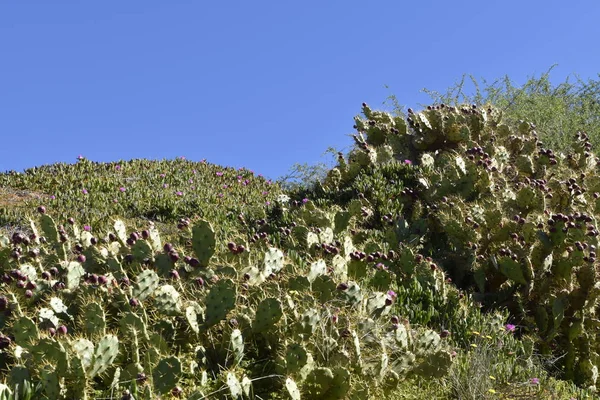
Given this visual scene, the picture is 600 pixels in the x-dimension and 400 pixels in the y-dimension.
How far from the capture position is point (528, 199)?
9609mm

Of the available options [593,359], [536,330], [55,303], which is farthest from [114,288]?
[593,359]

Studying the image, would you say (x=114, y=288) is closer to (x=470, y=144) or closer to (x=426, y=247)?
(x=426, y=247)

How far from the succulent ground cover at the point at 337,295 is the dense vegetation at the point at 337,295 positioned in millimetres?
19

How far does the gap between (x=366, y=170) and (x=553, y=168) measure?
3.35m

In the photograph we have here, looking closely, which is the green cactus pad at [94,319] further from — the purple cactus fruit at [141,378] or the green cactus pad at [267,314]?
the green cactus pad at [267,314]

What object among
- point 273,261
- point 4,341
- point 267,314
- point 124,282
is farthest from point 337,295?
point 4,341

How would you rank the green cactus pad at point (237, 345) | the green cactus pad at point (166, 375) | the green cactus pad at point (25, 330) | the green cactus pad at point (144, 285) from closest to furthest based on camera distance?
the green cactus pad at point (166, 375)
the green cactus pad at point (25, 330)
the green cactus pad at point (237, 345)
the green cactus pad at point (144, 285)

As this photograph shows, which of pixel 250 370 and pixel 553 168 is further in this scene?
pixel 553 168

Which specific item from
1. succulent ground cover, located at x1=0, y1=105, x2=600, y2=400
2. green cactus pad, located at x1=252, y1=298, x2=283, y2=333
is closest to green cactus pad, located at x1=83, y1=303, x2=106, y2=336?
succulent ground cover, located at x1=0, y1=105, x2=600, y2=400

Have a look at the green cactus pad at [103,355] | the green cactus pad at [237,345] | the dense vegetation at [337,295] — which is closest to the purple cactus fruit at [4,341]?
the dense vegetation at [337,295]

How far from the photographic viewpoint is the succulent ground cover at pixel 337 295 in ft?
17.1

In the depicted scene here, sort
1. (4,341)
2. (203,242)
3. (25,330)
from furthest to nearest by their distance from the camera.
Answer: (203,242) → (4,341) → (25,330)

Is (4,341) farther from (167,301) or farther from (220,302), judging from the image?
(220,302)

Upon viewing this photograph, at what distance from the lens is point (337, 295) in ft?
20.9
